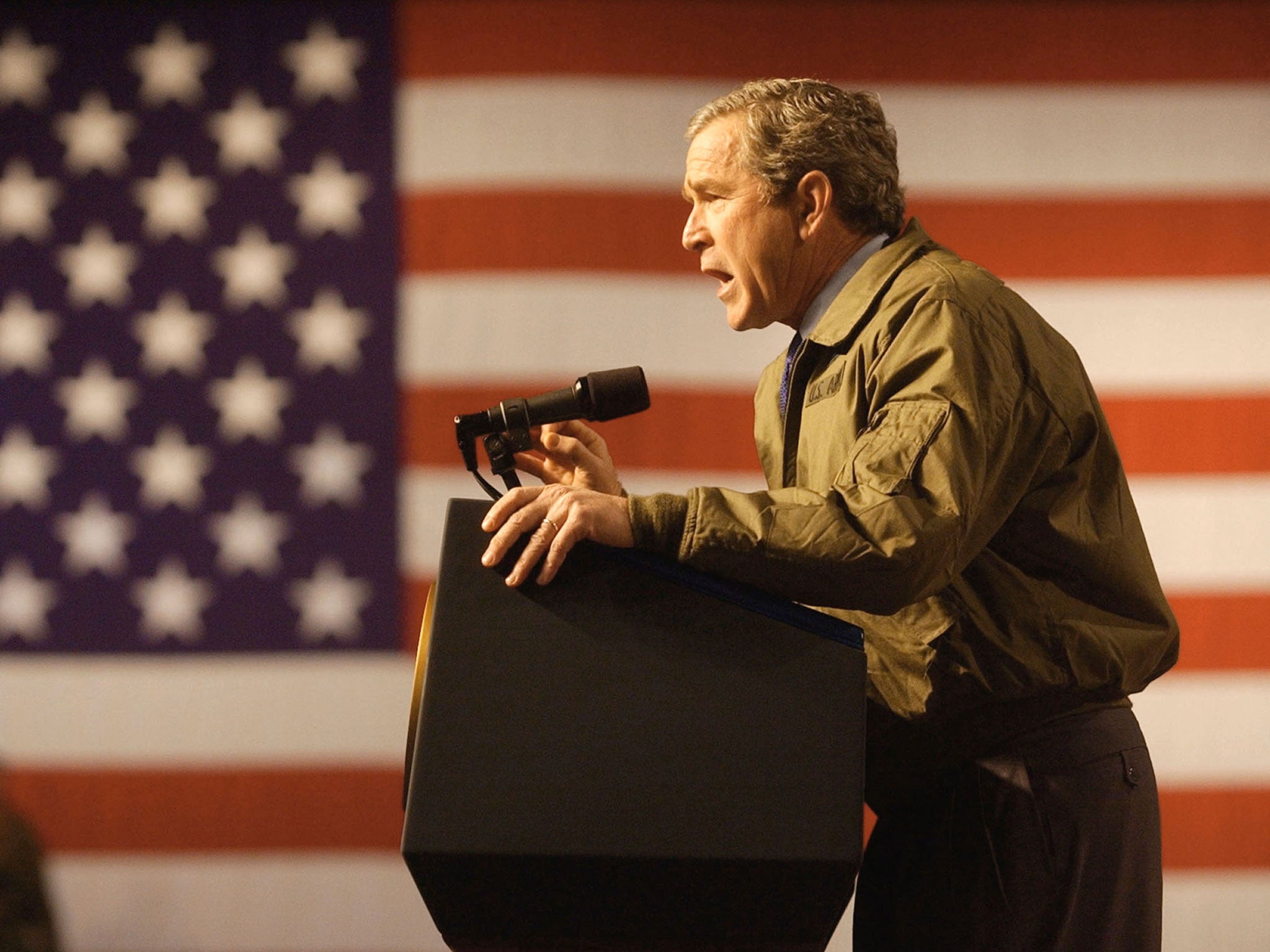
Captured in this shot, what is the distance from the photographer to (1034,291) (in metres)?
2.32

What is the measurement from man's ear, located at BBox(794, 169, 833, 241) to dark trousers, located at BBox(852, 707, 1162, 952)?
1.92 feet

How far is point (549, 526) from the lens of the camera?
0.95 metres

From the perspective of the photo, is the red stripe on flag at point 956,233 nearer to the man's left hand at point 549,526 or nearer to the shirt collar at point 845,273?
the shirt collar at point 845,273

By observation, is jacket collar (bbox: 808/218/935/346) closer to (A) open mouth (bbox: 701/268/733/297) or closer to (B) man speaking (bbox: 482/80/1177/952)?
(B) man speaking (bbox: 482/80/1177/952)

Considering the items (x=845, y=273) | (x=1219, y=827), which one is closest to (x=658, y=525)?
(x=845, y=273)

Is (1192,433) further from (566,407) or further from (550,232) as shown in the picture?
(566,407)

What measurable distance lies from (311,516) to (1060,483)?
159cm

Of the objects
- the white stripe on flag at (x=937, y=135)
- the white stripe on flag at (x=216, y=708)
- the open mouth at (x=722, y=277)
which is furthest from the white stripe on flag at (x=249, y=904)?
the open mouth at (x=722, y=277)

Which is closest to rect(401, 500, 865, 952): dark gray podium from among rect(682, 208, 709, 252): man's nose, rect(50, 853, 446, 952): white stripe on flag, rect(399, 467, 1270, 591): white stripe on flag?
rect(682, 208, 709, 252): man's nose

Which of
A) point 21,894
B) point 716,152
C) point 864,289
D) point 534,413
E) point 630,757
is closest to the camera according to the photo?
point 630,757

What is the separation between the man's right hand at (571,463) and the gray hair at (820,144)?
0.37 m

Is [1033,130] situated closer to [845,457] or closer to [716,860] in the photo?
[845,457]

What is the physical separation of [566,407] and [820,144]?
439 mm

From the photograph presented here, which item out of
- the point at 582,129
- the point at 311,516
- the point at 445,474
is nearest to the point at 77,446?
the point at 311,516
